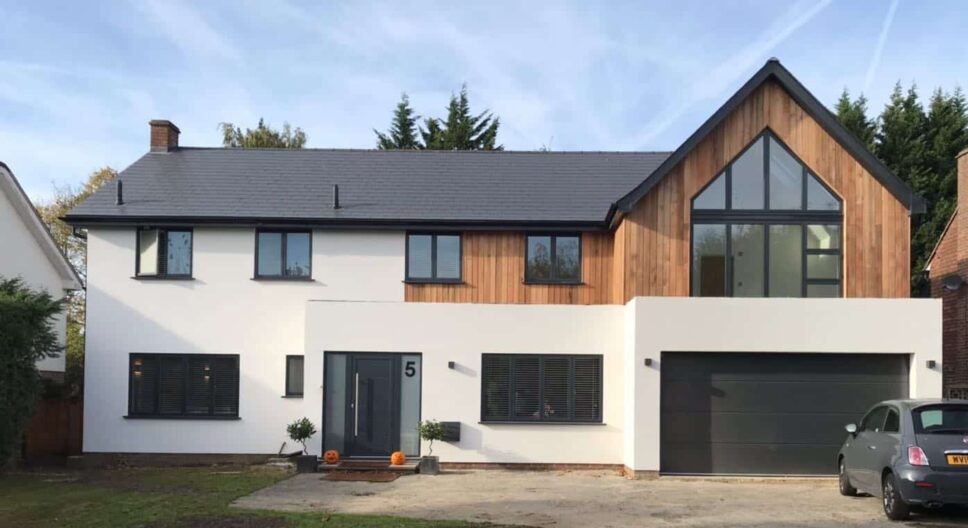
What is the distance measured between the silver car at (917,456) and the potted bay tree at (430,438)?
7757 mm

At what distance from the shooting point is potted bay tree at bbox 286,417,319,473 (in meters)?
18.1

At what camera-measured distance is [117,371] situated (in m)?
20.2

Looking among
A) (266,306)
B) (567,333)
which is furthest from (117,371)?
(567,333)

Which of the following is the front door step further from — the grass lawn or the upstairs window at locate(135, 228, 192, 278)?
the upstairs window at locate(135, 228, 192, 278)

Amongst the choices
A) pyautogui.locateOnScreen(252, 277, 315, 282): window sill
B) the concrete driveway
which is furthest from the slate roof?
the concrete driveway

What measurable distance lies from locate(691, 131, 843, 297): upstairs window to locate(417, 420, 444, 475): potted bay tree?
5.68 m

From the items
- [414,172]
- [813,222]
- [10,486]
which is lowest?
[10,486]

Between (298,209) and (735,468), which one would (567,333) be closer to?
(735,468)

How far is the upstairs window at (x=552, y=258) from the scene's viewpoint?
800 inches

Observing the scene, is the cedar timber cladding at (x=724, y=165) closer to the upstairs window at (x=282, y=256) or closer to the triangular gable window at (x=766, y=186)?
the triangular gable window at (x=766, y=186)

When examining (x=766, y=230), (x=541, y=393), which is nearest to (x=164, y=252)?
(x=541, y=393)

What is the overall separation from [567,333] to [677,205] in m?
3.45

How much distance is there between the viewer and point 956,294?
2227cm

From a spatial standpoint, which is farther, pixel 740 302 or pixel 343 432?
pixel 343 432
